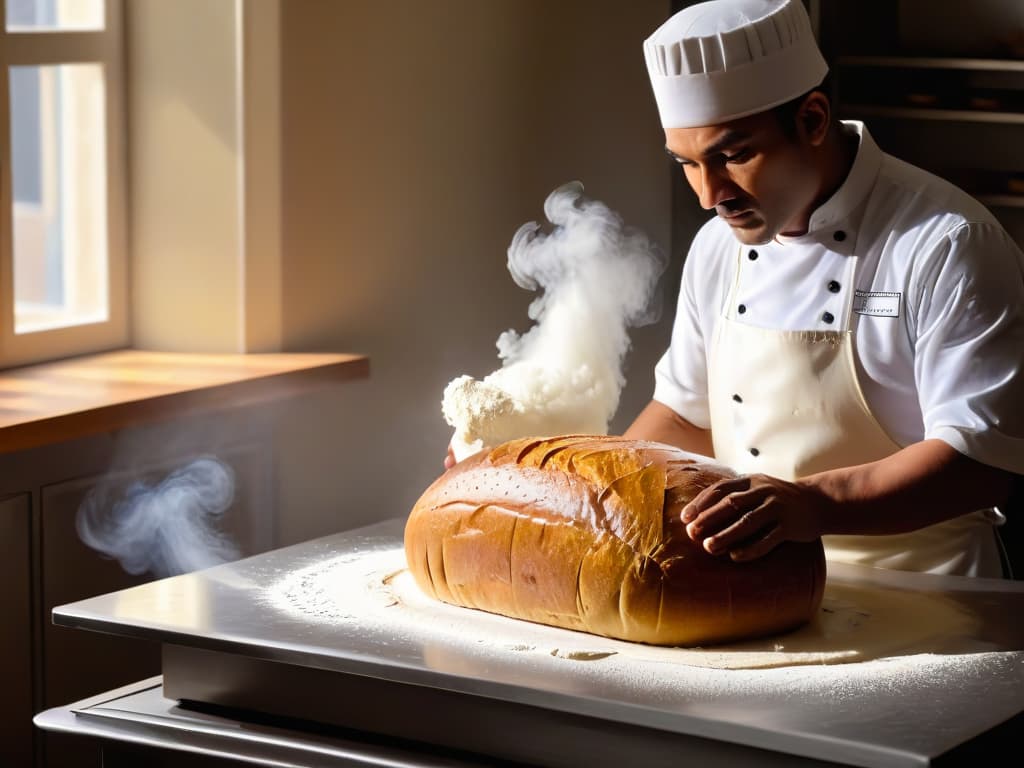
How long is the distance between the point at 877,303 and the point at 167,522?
5.94 feet

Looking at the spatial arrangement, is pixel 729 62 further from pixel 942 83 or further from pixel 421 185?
pixel 942 83

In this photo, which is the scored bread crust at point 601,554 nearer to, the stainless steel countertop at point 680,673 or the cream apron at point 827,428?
the stainless steel countertop at point 680,673

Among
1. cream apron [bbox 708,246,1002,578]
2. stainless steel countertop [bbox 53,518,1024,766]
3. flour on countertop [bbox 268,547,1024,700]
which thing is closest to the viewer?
stainless steel countertop [bbox 53,518,1024,766]

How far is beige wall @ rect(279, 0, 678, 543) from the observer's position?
362cm

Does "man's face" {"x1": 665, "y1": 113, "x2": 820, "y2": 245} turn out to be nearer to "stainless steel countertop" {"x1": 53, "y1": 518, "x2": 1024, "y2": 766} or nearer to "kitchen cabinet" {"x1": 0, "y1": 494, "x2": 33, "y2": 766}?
"stainless steel countertop" {"x1": 53, "y1": 518, "x2": 1024, "y2": 766}

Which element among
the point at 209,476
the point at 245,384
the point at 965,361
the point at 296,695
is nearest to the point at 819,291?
the point at 965,361

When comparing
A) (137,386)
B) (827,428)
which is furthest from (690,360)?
(137,386)

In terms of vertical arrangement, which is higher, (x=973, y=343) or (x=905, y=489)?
Answer: (x=973, y=343)

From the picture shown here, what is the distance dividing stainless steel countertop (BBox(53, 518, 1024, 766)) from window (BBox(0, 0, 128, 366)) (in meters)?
1.59

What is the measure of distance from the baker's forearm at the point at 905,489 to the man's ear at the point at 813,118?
46 centimetres

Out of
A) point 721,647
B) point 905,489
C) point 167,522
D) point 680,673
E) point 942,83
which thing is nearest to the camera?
point 680,673

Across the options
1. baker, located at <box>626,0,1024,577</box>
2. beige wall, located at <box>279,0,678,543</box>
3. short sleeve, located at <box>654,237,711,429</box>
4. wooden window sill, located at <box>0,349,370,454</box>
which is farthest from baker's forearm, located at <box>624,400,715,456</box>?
beige wall, located at <box>279,0,678,543</box>

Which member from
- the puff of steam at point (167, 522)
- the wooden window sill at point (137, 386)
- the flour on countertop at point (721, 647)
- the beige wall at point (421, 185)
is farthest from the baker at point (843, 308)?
the beige wall at point (421, 185)

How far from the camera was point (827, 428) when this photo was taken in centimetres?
219
